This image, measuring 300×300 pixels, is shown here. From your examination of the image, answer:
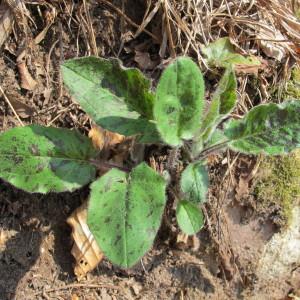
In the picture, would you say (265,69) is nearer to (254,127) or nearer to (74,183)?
(254,127)

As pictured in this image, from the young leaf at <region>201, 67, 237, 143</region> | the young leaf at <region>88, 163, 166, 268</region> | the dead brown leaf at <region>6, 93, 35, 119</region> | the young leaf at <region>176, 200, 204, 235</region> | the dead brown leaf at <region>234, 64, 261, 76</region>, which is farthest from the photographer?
the dead brown leaf at <region>234, 64, 261, 76</region>

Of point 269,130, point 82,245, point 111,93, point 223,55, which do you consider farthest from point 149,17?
point 82,245

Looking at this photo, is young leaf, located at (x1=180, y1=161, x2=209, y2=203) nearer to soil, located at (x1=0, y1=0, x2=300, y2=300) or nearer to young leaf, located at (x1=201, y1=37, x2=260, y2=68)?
soil, located at (x1=0, y1=0, x2=300, y2=300)

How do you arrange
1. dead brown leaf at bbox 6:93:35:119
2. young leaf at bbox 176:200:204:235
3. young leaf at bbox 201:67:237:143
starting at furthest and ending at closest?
dead brown leaf at bbox 6:93:35:119, young leaf at bbox 176:200:204:235, young leaf at bbox 201:67:237:143

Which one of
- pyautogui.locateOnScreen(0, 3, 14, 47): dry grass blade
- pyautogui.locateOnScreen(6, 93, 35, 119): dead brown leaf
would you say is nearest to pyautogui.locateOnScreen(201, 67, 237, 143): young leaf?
pyautogui.locateOnScreen(6, 93, 35, 119): dead brown leaf

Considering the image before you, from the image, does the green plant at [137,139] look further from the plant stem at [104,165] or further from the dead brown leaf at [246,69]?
the dead brown leaf at [246,69]

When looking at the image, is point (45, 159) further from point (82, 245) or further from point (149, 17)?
point (149, 17)
